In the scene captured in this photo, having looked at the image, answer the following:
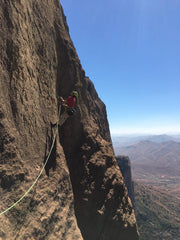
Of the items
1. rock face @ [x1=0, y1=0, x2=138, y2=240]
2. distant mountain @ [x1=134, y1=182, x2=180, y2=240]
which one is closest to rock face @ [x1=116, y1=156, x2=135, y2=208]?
distant mountain @ [x1=134, y1=182, x2=180, y2=240]

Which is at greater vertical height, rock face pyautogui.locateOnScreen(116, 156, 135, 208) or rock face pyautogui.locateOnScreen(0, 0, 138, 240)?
rock face pyautogui.locateOnScreen(0, 0, 138, 240)

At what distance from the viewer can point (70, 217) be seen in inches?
316

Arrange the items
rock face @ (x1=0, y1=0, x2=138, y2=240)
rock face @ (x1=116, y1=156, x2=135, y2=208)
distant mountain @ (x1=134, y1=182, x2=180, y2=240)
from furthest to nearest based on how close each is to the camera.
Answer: distant mountain @ (x1=134, y1=182, x2=180, y2=240) → rock face @ (x1=116, y1=156, x2=135, y2=208) → rock face @ (x1=0, y1=0, x2=138, y2=240)

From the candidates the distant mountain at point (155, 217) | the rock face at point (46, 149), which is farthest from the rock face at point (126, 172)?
the rock face at point (46, 149)

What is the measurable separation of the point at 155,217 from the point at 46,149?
93.1 meters

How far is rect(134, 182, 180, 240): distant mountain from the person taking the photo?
225 ft

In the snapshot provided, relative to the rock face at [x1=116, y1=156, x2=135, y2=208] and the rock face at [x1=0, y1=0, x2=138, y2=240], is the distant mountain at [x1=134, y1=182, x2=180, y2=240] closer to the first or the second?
the rock face at [x1=116, y1=156, x2=135, y2=208]

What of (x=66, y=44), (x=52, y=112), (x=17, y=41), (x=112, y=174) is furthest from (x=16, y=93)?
(x=112, y=174)

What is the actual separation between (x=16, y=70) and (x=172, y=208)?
11652 cm

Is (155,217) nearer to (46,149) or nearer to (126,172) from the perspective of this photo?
(126,172)

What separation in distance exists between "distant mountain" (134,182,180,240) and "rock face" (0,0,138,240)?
244ft

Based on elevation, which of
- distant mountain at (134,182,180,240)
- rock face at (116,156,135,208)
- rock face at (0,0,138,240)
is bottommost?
distant mountain at (134,182,180,240)

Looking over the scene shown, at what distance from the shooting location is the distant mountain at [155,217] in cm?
6844

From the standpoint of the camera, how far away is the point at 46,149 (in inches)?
311
